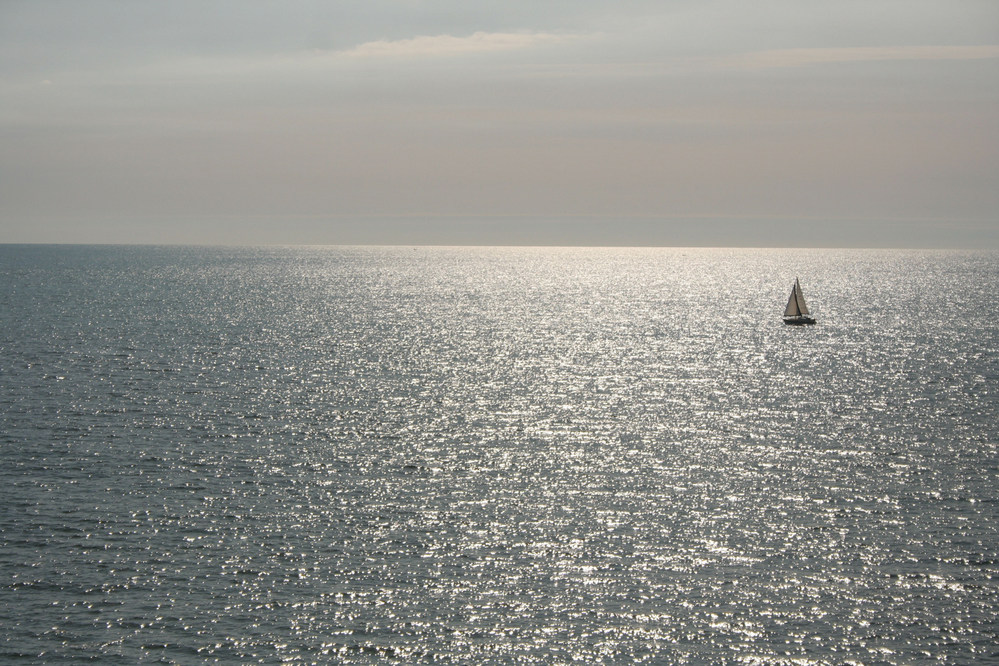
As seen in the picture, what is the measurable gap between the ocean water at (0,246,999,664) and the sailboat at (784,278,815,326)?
6600 cm

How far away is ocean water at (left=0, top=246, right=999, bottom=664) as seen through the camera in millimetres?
40156

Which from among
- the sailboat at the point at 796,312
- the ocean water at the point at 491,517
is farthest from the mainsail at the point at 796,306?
the ocean water at the point at 491,517

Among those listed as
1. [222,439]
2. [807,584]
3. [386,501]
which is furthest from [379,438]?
[807,584]

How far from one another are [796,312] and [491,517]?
468ft

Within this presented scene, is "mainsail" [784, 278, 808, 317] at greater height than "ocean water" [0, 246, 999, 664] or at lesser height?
greater

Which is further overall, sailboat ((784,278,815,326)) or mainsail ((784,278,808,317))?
mainsail ((784,278,808,317))

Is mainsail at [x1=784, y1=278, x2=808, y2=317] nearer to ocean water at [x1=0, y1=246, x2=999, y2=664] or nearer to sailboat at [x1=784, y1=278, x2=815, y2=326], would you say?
sailboat at [x1=784, y1=278, x2=815, y2=326]

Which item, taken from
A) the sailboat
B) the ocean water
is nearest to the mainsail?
the sailboat

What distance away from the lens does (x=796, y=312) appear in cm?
18375

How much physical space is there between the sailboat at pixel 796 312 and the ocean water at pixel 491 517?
66000 mm

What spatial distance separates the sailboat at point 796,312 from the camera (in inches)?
7116

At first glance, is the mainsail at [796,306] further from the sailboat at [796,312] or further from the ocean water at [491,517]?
the ocean water at [491,517]

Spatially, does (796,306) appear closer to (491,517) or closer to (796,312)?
(796,312)

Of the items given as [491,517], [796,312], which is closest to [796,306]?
[796,312]
